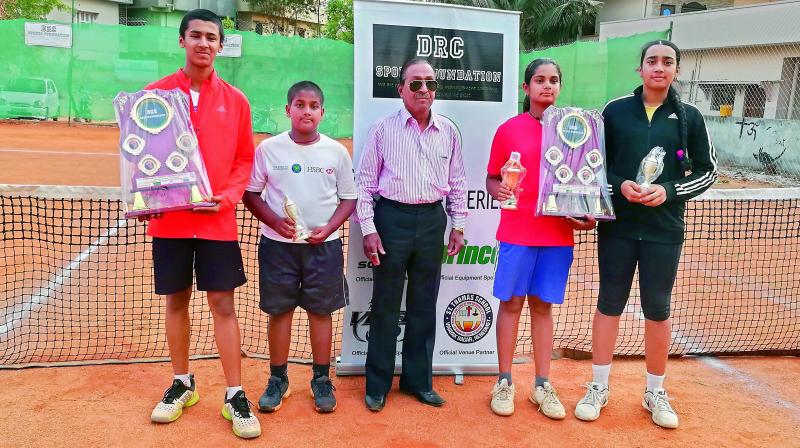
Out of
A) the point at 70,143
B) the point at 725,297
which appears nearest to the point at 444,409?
the point at 725,297

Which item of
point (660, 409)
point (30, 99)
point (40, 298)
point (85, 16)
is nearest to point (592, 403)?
point (660, 409)

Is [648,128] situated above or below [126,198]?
above

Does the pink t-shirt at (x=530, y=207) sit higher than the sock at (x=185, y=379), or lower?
higher

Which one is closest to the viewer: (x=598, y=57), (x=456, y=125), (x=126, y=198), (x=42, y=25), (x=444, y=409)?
(x=126, y=198)

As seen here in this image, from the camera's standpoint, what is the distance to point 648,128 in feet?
12.0

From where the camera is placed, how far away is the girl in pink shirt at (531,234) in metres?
3.74

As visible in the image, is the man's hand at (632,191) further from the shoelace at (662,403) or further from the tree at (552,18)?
the tree at (552,18)

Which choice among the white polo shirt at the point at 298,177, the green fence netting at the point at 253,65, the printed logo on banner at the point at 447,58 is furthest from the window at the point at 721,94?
the white polo shirt at the point at 298,177

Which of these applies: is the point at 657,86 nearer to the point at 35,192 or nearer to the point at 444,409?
the point at 444,409

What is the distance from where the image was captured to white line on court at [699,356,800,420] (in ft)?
13.9

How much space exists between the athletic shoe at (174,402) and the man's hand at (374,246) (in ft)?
4.50

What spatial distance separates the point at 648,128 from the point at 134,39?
17.6 m

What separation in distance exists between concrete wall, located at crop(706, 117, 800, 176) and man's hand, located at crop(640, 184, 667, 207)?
46.7 ft

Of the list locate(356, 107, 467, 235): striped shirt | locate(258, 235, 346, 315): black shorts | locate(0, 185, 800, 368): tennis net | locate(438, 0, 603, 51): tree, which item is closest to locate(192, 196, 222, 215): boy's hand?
locate(258, 235, 346, 315): black shorts
